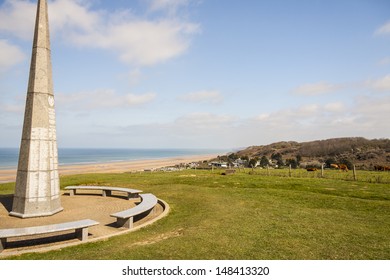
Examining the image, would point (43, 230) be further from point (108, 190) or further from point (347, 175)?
point (347, 175)

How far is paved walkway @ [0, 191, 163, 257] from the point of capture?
6.71 meters

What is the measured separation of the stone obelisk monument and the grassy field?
12.5 ft

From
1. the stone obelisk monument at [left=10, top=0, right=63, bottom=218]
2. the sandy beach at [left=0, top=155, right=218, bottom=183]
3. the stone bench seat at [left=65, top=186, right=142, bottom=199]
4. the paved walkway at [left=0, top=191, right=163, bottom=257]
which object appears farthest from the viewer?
the sandy beach at [left=0, top=155, right=218, bottom=183]

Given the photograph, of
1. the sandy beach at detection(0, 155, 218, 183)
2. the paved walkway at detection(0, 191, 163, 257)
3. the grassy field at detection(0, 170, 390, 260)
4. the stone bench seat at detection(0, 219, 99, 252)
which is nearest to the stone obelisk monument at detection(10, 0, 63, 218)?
the paved walkway at detection(0, 191, 163, 257)

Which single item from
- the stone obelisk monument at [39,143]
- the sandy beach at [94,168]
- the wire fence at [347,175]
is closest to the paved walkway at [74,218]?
the stone obelisk monument at [39,143]

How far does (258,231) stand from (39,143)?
25.0 feet

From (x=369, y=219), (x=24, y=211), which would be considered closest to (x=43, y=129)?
(x=24, y=211)

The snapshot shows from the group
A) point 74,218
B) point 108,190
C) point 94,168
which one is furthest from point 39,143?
point 94,168

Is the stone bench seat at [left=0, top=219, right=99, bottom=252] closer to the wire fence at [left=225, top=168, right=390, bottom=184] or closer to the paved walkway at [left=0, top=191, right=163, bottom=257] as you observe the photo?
the paved walkway at [left=0, top=191, right=163, bottom=257]

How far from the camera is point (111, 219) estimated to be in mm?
8828

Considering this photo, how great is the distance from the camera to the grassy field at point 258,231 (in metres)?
5.62

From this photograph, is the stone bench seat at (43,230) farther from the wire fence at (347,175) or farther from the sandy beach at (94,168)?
the sandy beach at (94,168)

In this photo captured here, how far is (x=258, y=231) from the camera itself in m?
7.12
